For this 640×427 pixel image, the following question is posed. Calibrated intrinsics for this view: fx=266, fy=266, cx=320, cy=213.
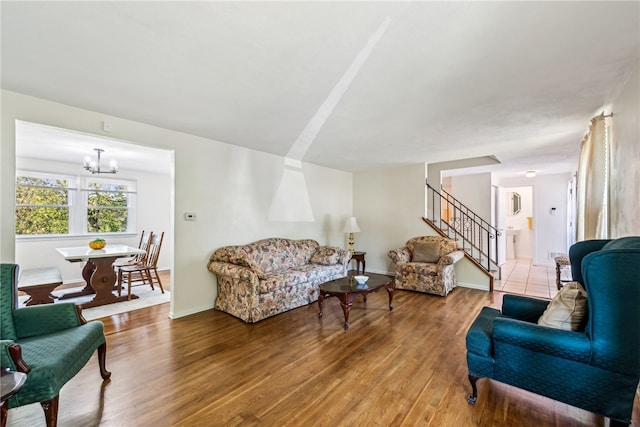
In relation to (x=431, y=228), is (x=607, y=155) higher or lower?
higher

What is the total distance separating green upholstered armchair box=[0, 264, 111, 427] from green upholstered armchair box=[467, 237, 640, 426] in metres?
2.63

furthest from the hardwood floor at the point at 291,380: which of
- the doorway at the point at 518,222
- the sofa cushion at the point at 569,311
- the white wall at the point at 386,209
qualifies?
the doorway at the point at 518,222

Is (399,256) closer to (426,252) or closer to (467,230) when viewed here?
(426,252)

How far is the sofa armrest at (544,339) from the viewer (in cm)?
155

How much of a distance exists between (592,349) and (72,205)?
7.60 m

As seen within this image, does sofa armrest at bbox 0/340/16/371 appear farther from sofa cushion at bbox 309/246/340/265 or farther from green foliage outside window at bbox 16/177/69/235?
green foliage outside window at bbox 16/177/69/235

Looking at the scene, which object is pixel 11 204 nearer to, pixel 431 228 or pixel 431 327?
pixel 431 327

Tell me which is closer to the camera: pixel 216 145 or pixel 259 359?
pixel 259 359

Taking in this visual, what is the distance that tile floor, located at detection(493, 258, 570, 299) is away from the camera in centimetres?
465

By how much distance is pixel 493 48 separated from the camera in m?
1.77

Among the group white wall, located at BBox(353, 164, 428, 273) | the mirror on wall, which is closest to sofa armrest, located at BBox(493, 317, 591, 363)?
white wall, located at BBox(353, 164, 428, 273)

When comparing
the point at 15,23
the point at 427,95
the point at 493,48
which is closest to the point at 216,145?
the point at 15,23

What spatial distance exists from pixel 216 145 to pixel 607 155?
459 cm

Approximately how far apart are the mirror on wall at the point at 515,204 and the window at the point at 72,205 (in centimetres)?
1081
